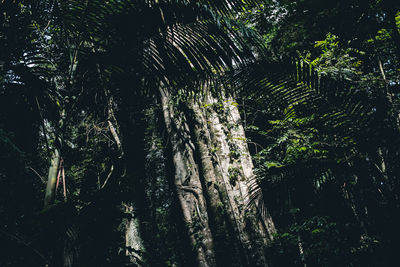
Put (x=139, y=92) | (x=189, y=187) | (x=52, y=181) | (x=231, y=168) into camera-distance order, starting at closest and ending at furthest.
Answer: (x=52, y=181) → (x=139, y=92) → (x=231, y=168) → (x=189, y=187)

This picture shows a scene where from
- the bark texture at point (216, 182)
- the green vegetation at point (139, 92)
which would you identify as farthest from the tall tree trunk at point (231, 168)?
the green vegetation at point (139, 92)

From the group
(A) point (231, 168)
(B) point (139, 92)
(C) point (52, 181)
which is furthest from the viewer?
(A) point (231, 168)

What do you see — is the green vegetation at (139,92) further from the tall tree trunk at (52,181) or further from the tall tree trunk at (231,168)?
the tall tree trunk at (231,168)

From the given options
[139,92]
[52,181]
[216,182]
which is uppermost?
[139,92]

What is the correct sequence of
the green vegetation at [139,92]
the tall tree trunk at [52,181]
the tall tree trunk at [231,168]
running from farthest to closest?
1. the tall tree trunk at [231,168]
2. the tall tree trunk at [52,181]
3. the green vegetation at [139,92]

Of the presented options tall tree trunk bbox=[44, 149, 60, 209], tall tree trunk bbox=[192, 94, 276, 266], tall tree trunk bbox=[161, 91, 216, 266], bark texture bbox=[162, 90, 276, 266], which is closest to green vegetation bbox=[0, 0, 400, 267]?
tall tree trunk bbox=[44, 149, 60, 209]

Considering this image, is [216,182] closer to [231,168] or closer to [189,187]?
[231,168]

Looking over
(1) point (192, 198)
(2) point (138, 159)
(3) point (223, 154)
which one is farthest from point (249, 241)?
(2) point (138, 159)

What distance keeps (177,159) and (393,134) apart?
3.63 metres

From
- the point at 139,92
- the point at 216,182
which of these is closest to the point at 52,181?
the point at 139,92

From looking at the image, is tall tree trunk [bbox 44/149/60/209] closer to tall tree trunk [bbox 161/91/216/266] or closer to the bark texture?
the bark texture

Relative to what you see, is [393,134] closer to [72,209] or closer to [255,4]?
[255,4]

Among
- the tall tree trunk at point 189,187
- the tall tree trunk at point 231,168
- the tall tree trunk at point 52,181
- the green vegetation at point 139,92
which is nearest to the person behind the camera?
the green vegetation at point 139,92

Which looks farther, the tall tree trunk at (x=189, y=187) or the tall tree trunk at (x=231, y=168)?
the tall tree trunk at (x=189, y=187)
